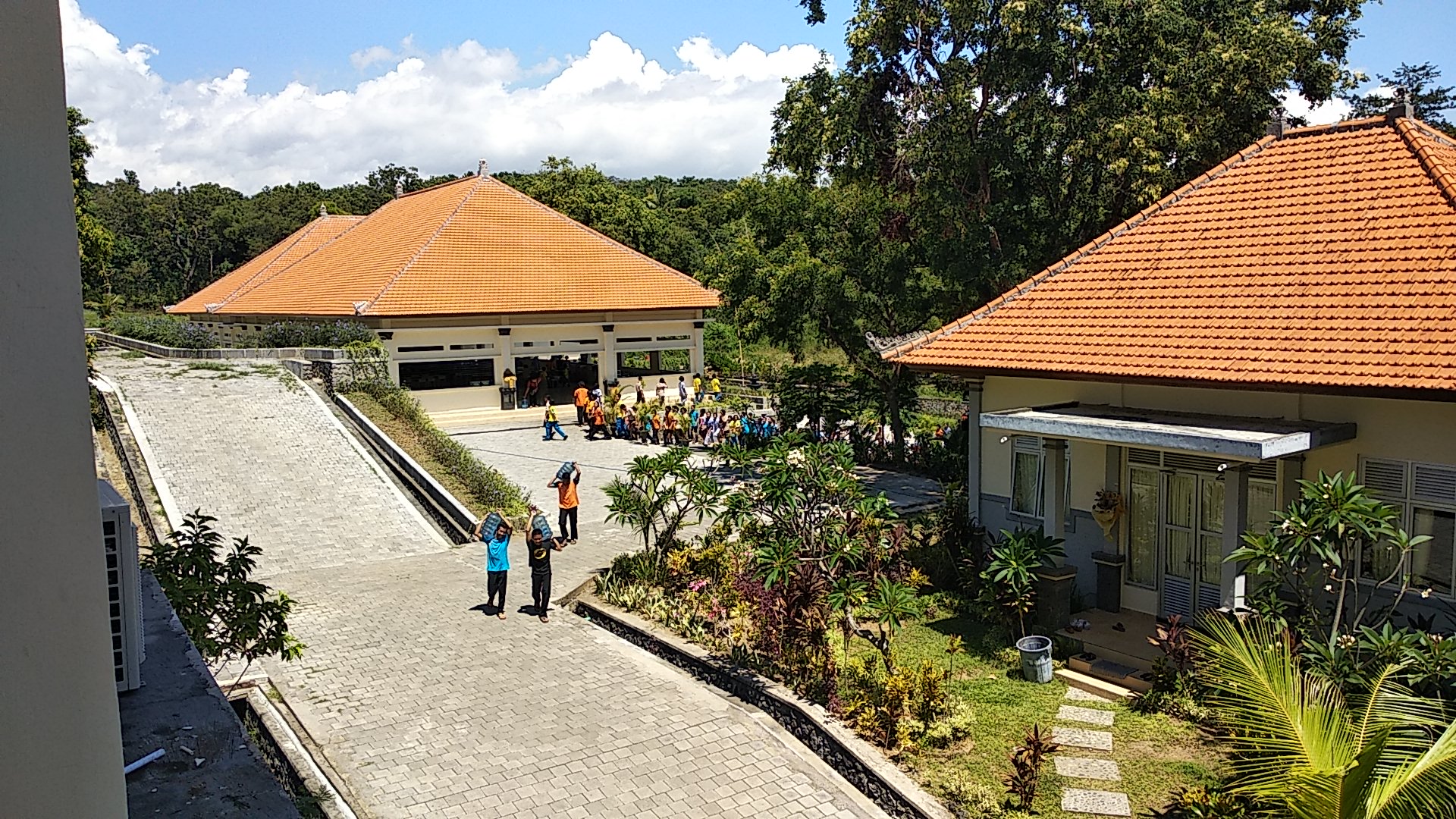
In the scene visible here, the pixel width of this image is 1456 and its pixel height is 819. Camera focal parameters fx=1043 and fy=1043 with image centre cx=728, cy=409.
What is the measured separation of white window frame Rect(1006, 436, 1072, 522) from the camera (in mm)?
11562

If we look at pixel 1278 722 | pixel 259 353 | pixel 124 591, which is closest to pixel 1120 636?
pixel 1278 722

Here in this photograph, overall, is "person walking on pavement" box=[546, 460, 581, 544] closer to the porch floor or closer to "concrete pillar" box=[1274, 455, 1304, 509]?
the porch floor

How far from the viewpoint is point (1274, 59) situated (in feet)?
48.9

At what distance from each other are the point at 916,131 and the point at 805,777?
13.0 m

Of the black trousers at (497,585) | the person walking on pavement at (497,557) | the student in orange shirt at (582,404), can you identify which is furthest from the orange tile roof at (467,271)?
the black trousers at (497,585)

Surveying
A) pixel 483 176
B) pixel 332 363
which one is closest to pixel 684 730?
pixel 332 363

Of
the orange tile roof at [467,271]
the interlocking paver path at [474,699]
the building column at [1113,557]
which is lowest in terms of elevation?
the interlocking paver path at [474,699]

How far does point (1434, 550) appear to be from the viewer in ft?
28.4

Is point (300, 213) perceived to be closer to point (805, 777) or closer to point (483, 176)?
point (483, 176)

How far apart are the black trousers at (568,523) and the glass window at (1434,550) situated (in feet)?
33.3

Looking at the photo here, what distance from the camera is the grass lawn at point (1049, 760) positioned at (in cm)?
749

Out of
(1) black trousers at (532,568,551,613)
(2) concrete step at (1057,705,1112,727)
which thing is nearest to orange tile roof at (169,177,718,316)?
(1) black trousers at (532,568,551,613)

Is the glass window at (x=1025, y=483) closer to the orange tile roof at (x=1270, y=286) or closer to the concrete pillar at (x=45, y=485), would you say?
the orange tile roof at (x=1270, y=286)

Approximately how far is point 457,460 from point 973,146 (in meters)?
10.4
